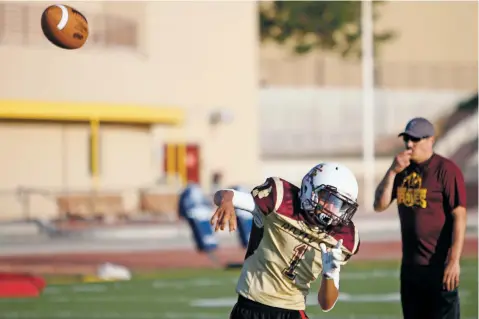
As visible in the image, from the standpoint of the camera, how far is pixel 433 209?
6746mm

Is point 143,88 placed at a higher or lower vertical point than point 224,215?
higher

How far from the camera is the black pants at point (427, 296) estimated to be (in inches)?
264

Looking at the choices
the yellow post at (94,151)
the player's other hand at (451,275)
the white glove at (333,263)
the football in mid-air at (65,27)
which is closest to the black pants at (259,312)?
the white glove at (333,263)

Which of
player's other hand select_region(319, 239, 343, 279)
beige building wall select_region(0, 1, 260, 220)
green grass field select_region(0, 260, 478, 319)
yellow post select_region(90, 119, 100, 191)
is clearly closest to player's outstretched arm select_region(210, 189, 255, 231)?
player's other hand select_region(319, 239, 343, 279)

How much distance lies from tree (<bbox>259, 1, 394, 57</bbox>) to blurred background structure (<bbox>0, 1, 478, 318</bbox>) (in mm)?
4542

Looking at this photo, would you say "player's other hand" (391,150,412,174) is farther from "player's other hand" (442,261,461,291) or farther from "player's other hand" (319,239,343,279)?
"player's other hand" (319,239,343,279)

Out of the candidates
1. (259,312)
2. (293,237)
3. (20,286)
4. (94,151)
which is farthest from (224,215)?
(94,151)

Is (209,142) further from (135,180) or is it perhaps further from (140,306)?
(140,306)

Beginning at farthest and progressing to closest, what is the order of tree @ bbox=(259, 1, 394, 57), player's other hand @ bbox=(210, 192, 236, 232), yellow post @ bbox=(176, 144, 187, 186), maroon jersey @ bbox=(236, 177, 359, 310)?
tree @ bbox=(259, 1, 394, 57) → yellow post @ bbox=(176, 144, 187, 186) → maroon jersey @ bbox=(236, 177, 359, 310) → player's other hand @ bbox=(210, 192, 236, 232)

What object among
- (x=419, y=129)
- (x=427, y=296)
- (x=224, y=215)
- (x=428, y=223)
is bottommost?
(x=427, y=296)

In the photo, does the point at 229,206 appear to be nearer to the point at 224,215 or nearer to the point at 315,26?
the point at 224,215

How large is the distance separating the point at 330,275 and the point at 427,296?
2.00 m

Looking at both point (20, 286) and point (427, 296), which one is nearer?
point (427, 296)

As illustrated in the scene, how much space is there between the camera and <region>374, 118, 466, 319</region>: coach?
22.0 ft
